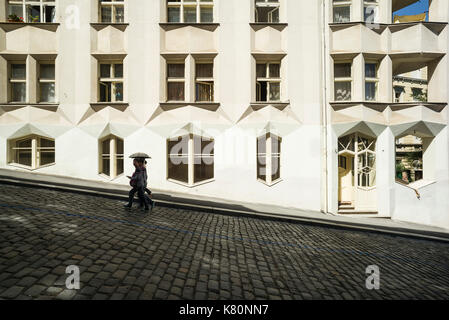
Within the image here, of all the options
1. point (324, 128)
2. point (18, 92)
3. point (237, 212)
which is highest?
point (18, 92)

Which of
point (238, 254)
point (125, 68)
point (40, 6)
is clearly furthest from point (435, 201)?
point (40, 6)

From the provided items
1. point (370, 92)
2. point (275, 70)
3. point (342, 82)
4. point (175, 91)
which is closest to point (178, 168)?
point (175, 91)

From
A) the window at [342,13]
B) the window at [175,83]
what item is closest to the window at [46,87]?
the window at [175,83]

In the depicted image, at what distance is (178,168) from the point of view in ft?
35.1

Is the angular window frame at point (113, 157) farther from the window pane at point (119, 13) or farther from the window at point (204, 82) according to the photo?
the window pane at point (119, 13)

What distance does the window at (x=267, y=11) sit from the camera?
1071 centimetres

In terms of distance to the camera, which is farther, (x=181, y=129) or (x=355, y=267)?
(x=181, y=129)

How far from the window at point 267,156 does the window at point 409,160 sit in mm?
15893

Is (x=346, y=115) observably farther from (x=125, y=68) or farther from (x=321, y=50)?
(x=125, y=68)

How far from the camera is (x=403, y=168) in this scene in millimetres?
20422

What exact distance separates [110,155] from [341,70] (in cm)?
1212

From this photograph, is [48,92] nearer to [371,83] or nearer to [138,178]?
[138,178]

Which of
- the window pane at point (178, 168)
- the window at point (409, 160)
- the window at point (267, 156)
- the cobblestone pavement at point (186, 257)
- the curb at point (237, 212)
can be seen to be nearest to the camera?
the cobblestone pavement at point (186, 257)
